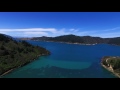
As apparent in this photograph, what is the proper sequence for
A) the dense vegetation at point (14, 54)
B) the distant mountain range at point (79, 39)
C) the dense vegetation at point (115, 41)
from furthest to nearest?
the distant mountain range at point (79, 39)
the dense vegetation at point (115, 41)
the dense vegetation at point (14, 54)

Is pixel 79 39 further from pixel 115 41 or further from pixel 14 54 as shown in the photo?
pixel 14 54

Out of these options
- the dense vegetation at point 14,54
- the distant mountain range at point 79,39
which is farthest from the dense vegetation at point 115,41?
the dense vegetation at point 14,54

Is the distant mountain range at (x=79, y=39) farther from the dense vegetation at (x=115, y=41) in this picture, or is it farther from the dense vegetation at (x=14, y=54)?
the dense vegetation at (x=14, y=54)

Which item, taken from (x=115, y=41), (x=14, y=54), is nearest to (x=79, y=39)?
(x=115, y=41)

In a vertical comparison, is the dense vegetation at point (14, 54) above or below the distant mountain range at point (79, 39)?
below

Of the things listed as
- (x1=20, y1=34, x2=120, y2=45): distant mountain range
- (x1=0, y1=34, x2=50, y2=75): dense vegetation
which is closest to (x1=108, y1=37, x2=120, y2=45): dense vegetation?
(x1=20, y1=34, x2=120, y2=45): distant mountain range
